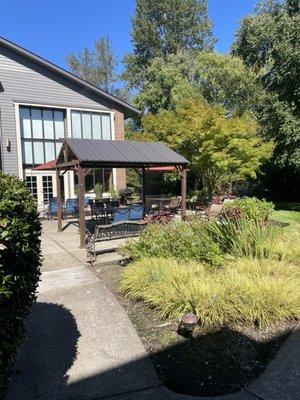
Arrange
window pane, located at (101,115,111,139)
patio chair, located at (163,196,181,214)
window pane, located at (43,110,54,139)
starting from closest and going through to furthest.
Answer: patio chair, located at (163,196,181,214) → window pane, located at (43,110,54,139) → window pane, located at (101,115,111,139)

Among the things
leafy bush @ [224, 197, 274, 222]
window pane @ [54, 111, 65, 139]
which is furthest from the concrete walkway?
window pane @ [54, 111, 65, 139]

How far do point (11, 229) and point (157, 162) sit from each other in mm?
10186

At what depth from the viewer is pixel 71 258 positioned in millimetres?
9469

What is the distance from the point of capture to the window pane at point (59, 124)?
22.0m

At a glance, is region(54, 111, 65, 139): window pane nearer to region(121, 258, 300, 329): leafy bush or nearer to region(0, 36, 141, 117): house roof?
region(0, 36, 141, 117): house roof

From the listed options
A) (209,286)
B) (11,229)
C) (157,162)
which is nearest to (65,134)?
(157,162)

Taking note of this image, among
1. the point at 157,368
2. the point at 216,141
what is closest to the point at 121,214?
the point at 216,141

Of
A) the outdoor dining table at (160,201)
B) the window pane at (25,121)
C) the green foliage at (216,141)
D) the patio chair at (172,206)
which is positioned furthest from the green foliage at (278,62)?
the window pane at (25,121)

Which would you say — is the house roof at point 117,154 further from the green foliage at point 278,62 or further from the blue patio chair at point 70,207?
the green foliage at point 278,62

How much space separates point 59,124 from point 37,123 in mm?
1369

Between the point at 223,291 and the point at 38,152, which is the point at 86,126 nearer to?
the point at 38,152

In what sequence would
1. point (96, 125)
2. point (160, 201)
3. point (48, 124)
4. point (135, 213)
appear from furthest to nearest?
point (96, 125), point (48, 124), point (160, 201), point (135, 213)

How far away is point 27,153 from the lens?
21.2 metres

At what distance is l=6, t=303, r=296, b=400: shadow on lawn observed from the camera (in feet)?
12.2
